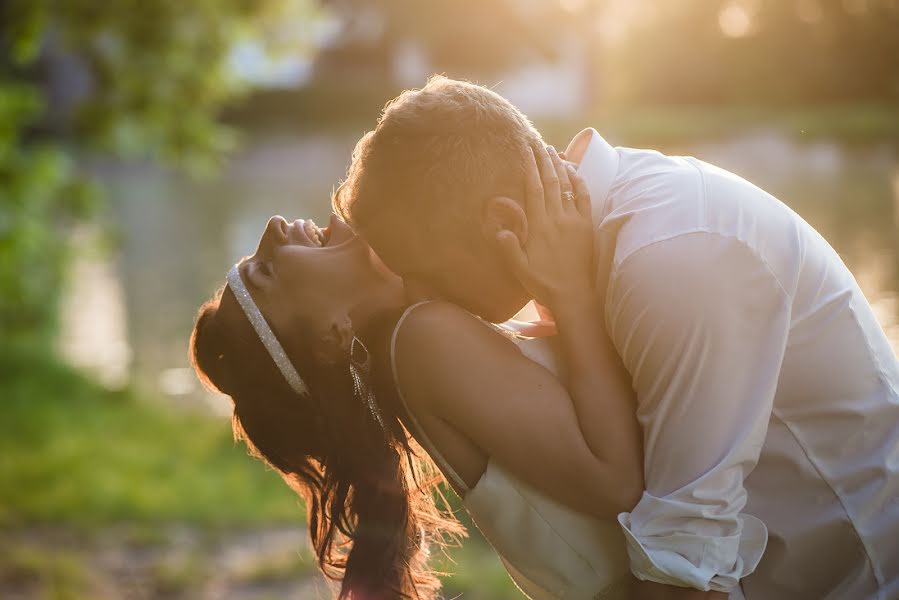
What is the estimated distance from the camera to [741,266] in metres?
1.86

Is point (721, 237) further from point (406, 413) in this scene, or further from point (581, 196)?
point (406, 413)

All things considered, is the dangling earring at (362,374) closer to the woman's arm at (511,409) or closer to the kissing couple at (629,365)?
the kissing couple at (629,365)

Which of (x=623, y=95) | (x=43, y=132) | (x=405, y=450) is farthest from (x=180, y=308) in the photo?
(x=623, y=95)

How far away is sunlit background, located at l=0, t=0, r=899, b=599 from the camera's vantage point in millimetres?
6457

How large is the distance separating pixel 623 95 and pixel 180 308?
2426cm

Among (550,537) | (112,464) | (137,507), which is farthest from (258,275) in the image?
(112,464)

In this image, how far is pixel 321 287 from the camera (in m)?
2.32

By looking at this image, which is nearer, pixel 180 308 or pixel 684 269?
pixel 684 269

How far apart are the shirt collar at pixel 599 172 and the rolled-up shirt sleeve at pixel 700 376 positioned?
0.24 m

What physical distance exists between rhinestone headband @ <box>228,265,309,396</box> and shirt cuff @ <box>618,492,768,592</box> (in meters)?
0.85

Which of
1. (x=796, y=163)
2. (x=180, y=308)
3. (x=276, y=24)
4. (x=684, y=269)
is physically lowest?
(x=796, y=163)

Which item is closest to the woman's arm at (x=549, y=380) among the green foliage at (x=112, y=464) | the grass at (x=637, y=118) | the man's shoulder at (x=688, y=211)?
the man's shoulder at (x=688, y=211)

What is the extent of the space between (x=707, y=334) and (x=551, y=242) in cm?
38

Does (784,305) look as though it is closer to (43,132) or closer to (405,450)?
(405,450)
